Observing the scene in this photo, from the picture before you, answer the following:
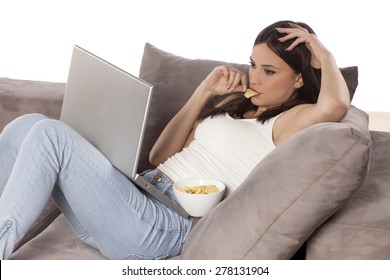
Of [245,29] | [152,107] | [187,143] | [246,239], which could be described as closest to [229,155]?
[187,143]

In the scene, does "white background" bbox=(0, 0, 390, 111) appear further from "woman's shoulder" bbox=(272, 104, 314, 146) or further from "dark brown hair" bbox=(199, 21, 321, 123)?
"woman's shoulder" bbox=(272, 104, 314, 146)

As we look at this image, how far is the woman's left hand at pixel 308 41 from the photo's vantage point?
220 cm

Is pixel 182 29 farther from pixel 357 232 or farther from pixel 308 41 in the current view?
pixel 357 232

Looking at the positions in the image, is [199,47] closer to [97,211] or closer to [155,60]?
[155,60]

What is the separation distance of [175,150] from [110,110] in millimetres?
498

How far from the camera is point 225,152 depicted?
227cm

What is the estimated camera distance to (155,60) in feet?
8.39

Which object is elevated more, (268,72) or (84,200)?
(268,72)

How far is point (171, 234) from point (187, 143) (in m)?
0.47

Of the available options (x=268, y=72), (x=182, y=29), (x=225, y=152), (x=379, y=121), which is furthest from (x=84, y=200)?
(x=379, y=121)

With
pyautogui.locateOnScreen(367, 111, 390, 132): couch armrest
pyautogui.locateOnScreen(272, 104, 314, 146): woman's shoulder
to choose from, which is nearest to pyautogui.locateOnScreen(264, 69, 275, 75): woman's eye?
pyautogui.locateOnScreen(272, 104, 314, 146): woman's shoulder

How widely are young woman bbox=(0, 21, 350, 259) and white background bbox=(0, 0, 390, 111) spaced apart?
1636 millimetres

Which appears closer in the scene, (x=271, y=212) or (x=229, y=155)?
(x=271, y=212)

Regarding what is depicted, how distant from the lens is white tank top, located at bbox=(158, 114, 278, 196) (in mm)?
2223
